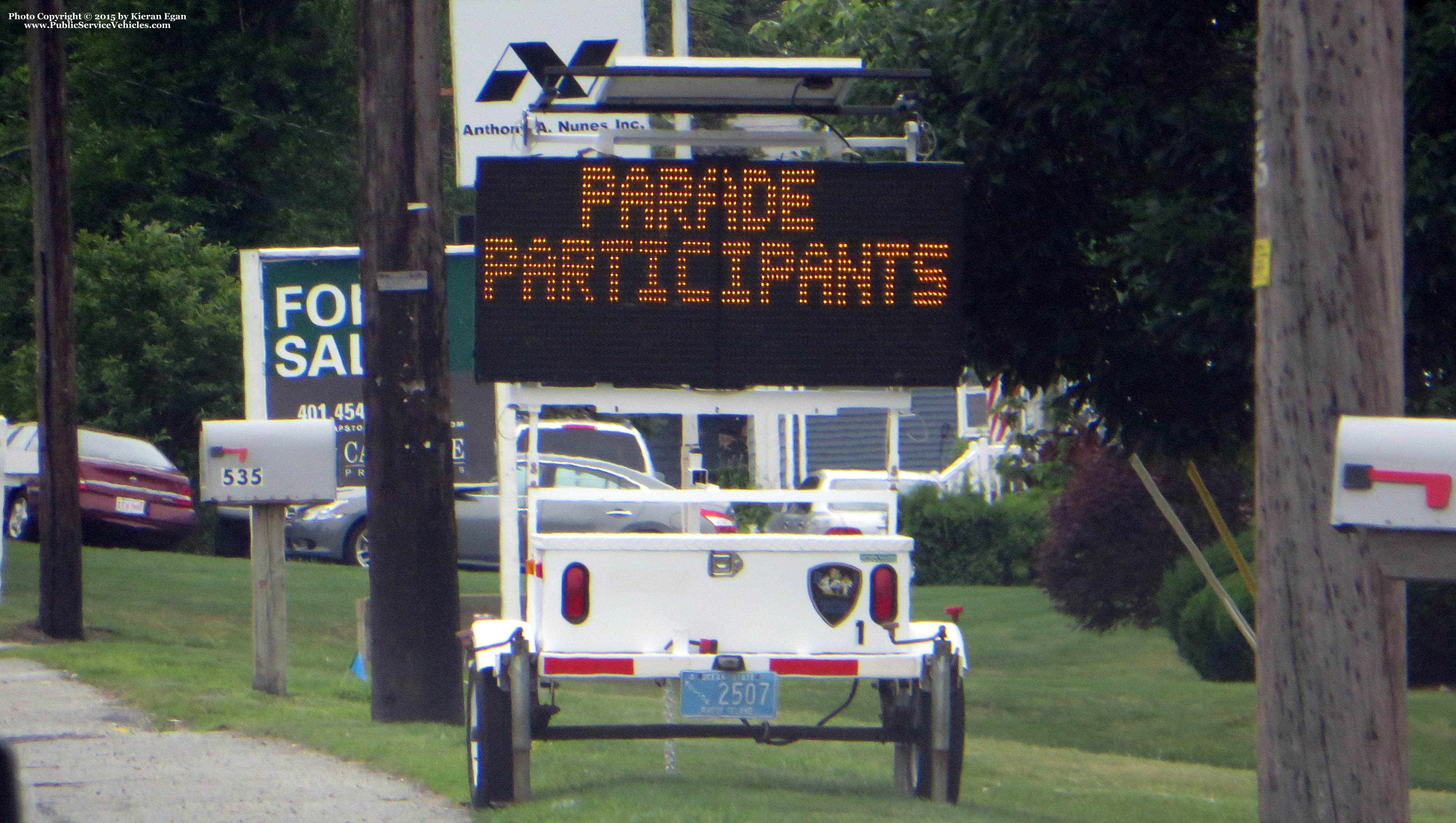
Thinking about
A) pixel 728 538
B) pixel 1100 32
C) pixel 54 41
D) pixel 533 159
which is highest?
pixel 54 41

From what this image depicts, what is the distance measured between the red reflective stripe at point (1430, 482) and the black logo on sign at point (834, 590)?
3.04m

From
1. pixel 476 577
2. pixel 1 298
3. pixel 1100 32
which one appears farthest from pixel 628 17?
pixel 1 298

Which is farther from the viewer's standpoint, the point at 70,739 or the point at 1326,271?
the point at 70,739

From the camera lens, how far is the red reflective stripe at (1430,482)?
4.26 metres

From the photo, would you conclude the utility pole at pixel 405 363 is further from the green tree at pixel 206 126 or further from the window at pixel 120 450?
the green tree at pixel 206 126

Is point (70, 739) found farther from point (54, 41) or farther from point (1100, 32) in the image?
point (54, 41)

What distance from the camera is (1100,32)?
352 inches

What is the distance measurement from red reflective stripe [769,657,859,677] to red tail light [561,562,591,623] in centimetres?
73

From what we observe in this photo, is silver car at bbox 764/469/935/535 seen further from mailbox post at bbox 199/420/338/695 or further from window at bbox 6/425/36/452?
window at bbox 6/425/36/452

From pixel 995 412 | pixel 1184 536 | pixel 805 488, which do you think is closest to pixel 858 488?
pixel 805 488

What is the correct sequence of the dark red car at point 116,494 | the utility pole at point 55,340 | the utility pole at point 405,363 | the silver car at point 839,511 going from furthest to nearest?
the dark red car at point 116,494
the silver car at point 839,511
the utility pole at point 55,340
the utility pole at point 405,363

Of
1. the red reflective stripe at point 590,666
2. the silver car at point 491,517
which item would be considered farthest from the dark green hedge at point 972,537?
the red reflective stripe at point 590,666

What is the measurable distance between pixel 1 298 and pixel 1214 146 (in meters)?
26.5

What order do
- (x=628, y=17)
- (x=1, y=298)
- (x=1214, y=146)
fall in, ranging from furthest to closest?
1. (x=1, y=298)
2. (x=628, y=17)
3. (x=1214, y=146)
